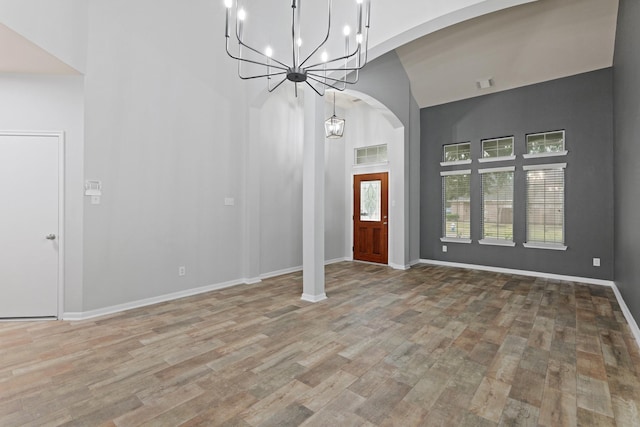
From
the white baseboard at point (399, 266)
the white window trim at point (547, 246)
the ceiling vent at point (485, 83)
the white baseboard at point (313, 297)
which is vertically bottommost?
the white baseboard at point (313, 297)

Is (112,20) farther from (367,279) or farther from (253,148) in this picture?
(367,279)

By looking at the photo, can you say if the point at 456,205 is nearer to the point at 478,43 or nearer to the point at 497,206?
the point at 497,206

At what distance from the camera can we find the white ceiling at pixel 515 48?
4715 millimetres

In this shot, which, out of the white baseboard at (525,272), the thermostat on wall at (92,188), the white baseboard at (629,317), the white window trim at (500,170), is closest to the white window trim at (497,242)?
the white baseboard at (525,272)

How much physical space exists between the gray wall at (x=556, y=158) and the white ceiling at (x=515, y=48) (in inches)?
10.7

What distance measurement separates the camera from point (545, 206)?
5.73 metres

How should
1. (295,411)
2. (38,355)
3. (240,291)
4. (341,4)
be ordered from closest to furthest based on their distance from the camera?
1. (295,411)
2. (38,355)
3. (341,4)
4. (240,291)

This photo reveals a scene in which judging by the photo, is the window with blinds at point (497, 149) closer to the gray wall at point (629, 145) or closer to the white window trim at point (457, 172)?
the white window trim at point (457, 172)

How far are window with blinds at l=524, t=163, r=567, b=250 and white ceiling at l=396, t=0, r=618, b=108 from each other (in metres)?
1.70

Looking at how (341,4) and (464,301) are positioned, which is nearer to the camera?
(341,4)

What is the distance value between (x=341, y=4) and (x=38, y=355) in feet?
16.1

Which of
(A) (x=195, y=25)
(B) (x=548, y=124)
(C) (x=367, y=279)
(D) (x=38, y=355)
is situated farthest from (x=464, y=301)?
(A) (x=195, y=25)

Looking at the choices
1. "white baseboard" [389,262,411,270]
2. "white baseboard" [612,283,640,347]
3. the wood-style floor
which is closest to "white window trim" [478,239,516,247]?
"white baseboard" [389,262,411,270]

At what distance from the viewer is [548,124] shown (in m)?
5.66
